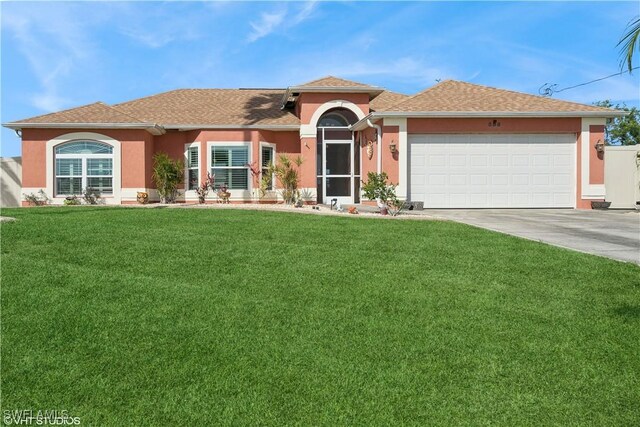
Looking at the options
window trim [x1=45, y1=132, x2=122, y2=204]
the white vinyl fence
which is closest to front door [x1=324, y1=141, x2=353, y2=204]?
window trim [x1=45, y1=132, x2=122, y2=204]

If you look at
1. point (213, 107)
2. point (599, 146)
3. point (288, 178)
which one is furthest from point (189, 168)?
point (599, 146)

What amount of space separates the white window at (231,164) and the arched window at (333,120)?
3.39 meters

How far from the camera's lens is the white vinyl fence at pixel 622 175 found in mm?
19281

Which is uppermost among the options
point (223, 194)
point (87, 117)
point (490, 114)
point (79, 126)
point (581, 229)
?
point (87, 117)

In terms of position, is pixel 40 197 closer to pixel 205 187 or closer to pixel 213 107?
pixel 205 187

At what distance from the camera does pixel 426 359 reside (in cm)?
464

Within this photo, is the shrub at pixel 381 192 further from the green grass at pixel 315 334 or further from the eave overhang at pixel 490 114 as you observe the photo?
the green grass at pixel 315 334

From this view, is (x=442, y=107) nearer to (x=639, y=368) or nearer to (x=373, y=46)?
(x=373, y=46)

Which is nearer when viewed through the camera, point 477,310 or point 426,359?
point 426,359

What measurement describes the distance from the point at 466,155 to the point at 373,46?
5.08 m

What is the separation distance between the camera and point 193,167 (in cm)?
2181

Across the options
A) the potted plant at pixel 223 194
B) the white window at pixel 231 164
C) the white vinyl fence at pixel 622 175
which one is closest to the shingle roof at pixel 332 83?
the white window at pixel 231 164

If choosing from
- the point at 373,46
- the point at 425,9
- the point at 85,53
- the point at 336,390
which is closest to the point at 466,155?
the point at 373,46

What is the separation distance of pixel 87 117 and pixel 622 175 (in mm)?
20880
